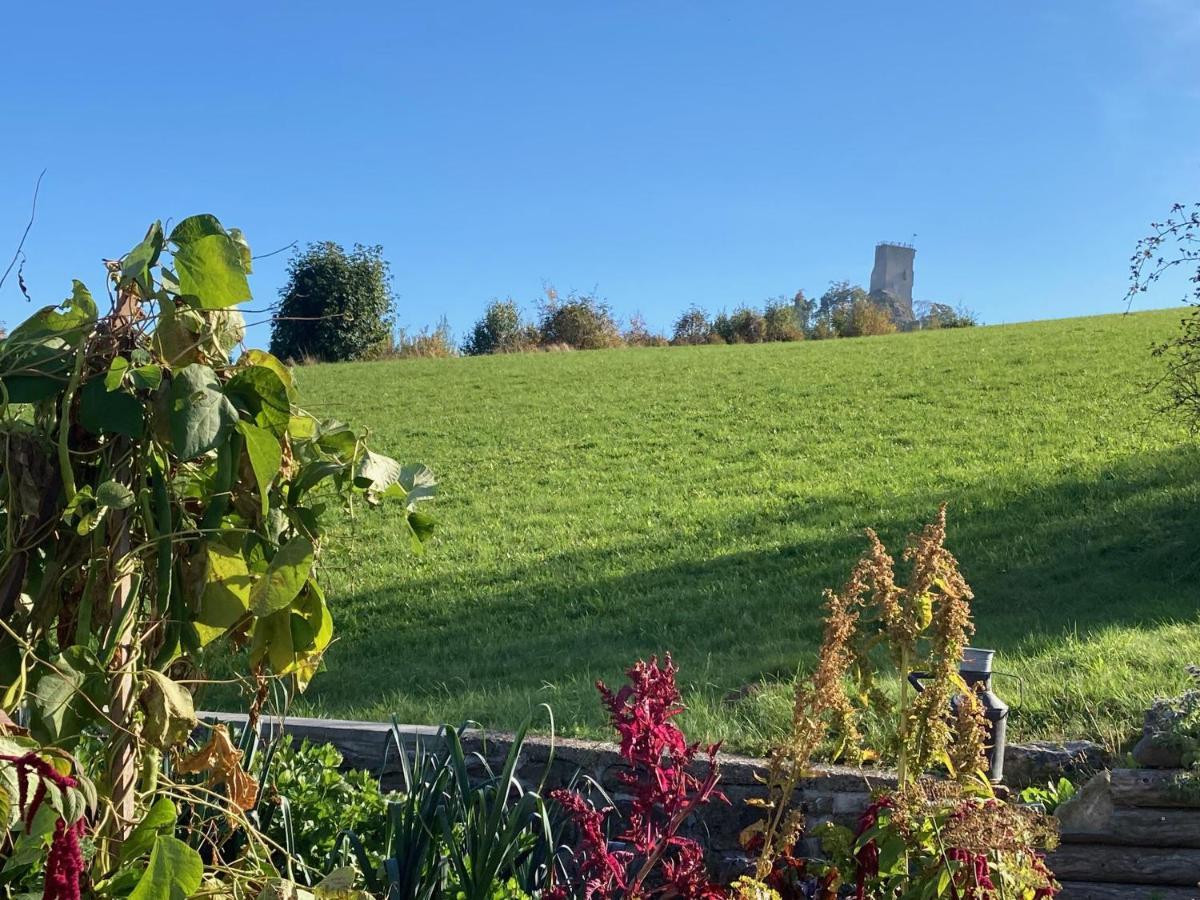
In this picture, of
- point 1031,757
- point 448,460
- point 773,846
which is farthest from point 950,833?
point 448,460

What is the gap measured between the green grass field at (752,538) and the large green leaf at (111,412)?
1.74 feet

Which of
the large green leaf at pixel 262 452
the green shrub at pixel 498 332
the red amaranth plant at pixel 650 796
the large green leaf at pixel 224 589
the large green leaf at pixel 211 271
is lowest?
the red amaranth plant at pixel 650 796

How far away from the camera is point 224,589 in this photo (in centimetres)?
139

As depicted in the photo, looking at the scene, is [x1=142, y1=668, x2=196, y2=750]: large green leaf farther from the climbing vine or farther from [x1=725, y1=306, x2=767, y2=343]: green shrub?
[x1=725, y1=306, x2=767, y2=343]: green shrub

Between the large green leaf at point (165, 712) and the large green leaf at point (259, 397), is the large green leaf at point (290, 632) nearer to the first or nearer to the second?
the large green leaf at point (165, 712)

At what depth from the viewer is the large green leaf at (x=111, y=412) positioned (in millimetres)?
1269

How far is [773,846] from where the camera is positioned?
2441 millimetres

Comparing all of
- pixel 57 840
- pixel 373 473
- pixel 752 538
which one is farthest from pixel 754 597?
pixel 57 840

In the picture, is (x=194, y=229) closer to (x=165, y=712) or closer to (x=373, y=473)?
(x=373, y=473)

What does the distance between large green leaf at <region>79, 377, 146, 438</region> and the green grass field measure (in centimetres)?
53

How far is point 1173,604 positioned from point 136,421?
5809 millimetres

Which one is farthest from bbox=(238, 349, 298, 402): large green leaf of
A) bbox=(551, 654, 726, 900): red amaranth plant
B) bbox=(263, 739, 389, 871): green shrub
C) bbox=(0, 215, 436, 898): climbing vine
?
bbox=(263, 739, 389, 871): green shrub

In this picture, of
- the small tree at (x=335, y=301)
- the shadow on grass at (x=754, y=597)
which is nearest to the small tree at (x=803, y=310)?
the small tree at (x=335, y=301)

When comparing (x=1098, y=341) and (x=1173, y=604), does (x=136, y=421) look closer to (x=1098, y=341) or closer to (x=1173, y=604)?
(x=1173, y=604)
